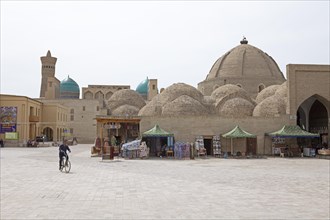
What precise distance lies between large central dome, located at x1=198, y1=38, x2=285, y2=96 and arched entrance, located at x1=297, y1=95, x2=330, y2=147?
26.0ft

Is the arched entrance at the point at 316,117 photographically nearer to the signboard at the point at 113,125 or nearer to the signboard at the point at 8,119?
the signboard at the point at 113,125

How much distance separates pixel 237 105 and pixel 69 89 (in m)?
36.3

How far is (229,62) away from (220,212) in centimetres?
3532

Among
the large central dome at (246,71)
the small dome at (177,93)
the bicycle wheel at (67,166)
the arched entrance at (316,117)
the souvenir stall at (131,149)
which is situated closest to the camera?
the bicycle wheel at (67,166)

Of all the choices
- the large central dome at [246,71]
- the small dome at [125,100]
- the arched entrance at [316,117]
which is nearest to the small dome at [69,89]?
the small dome at [125,100]

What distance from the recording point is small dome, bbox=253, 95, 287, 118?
29.7 metres

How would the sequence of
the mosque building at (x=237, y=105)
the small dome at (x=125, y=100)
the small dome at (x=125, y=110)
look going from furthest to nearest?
the small dome at (x=125, y=100), the small dome at (x=125, y=110), the mosque building at (x=237, y=105)

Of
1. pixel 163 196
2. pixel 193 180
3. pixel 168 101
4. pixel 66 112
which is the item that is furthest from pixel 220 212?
pixel 66 112

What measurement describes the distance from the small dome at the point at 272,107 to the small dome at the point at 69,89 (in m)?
37.8

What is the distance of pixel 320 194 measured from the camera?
1034 cm

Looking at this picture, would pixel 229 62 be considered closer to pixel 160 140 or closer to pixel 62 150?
pixel 160 140

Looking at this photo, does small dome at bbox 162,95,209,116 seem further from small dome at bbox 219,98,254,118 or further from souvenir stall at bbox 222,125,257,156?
souvenir stall at bbox 222,125,257,156

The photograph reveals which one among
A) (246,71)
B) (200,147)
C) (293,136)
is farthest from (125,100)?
(293,136)

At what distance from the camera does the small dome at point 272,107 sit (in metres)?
29.7
